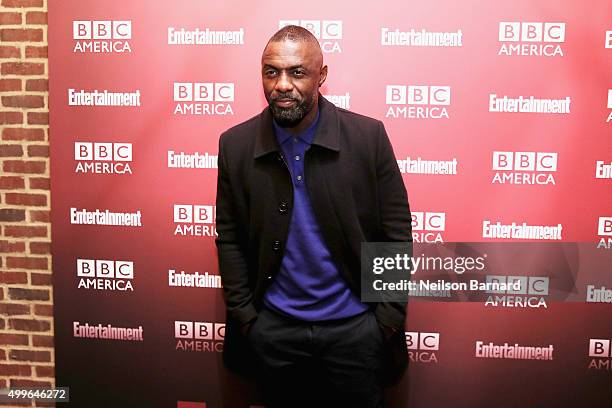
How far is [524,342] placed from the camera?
2.59 m

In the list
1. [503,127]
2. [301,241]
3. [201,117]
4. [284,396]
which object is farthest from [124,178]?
[503,127]

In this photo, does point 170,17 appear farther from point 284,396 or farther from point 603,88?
point 603,88

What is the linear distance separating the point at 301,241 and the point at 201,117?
87 cm

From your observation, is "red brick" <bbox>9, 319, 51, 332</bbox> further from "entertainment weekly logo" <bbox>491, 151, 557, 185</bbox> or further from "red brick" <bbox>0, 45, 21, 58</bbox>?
"entertainment weekly logo" <bbox>491, 151, 557, 185</bbox>

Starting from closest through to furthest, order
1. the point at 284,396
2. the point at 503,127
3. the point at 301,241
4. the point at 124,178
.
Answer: the point at 301,241 < the point at 284,396 < the point at 503,127 < the point at 124,178

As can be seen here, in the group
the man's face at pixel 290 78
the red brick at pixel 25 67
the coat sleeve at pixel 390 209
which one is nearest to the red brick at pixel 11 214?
the red brick at pixel 25 67

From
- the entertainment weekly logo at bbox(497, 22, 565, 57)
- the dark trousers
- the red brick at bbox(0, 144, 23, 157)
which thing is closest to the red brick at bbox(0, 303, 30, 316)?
the red brick at bbox(0, 144, 23, 157)

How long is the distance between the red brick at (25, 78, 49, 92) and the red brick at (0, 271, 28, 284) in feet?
2.93

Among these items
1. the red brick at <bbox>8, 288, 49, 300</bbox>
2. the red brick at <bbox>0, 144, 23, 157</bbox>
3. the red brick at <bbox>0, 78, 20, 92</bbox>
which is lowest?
the red brick at <bbox>8, 288, 49, 300</bbox>

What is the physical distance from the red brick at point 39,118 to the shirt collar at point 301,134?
123cm

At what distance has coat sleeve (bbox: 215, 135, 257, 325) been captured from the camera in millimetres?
2135

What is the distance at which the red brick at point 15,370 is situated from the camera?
112 inches

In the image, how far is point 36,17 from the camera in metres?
2.59
